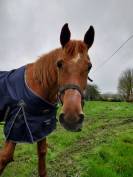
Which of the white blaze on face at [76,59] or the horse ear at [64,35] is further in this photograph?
the horse ear at [64,35]

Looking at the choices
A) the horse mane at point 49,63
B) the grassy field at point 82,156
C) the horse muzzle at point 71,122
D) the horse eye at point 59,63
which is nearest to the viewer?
the horse muzzle at point 71,122

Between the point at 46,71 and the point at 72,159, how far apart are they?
3744mm

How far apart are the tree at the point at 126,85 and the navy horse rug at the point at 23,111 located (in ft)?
231

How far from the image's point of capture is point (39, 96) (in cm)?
692

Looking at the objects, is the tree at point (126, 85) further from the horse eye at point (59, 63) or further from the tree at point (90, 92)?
the horse eye at point (59, 63)

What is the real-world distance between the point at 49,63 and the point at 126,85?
75787mm

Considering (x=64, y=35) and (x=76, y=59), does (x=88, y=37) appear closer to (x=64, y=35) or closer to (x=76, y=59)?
(x=64, y=35)

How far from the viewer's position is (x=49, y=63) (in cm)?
694

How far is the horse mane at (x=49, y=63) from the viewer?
6364 millimetres

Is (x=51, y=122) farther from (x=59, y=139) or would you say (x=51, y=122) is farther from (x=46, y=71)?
(x=59, y=139)

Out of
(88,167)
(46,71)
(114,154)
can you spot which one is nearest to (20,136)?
(46,71)

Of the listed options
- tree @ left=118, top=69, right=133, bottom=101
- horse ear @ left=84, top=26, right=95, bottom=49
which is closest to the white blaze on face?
horse ear @ left=84, top=26, right=95, bottom=49

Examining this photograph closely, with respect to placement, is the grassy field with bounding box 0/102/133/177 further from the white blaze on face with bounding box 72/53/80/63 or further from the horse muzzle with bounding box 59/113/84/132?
the white blaze on face with bounding box 72/53/80/63

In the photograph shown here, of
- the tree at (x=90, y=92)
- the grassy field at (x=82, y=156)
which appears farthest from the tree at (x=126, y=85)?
the grassy field at (x=82, y=156)
